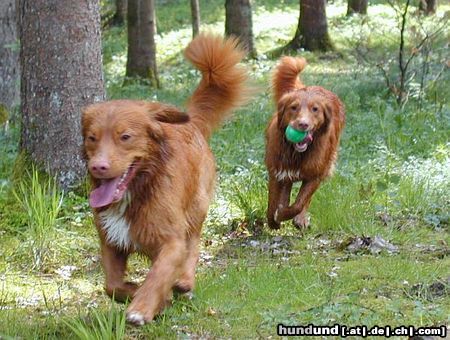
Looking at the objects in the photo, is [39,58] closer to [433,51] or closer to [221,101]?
[221,101]

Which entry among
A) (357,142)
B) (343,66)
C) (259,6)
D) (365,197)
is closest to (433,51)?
(343,66)

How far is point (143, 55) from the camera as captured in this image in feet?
55.2

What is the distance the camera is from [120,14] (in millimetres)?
27750

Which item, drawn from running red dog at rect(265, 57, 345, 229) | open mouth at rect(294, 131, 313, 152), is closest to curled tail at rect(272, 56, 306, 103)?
running red dog at rect(265, 57, 345, 229)

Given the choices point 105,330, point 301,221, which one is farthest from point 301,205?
point 105,330

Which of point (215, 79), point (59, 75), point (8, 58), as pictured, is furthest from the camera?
point (8, 58)

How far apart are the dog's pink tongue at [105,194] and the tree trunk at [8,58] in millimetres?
7201

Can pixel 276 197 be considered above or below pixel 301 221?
above

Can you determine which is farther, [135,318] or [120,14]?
[120,14]

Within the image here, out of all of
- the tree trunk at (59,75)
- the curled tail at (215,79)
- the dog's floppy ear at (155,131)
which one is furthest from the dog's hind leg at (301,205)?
the dog's floppy ear at (155,131)

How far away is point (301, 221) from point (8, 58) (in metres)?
5.90

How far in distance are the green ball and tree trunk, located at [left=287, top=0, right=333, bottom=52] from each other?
1323cm

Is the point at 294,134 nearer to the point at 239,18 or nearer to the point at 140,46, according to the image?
the point at 140,46

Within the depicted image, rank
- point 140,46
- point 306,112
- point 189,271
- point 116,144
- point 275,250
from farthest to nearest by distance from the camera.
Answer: point 140,46 < point 306,112 < point 275,250 < point 189,271 < point 116,144
